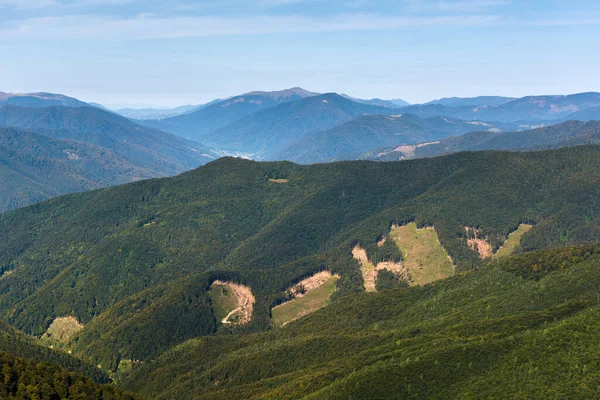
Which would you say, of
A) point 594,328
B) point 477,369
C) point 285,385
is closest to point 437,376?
point 477,369

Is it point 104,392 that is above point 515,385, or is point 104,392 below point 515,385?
below

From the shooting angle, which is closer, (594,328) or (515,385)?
(515,385)

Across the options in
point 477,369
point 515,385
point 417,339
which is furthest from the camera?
point 417,339

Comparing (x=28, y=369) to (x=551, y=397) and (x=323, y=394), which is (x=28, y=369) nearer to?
(x=323, y=394)

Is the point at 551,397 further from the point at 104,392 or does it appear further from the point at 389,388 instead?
the point at 104,392

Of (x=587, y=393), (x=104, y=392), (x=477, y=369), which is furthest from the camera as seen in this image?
(x=104, y=392)

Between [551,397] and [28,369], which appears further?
[28,369]

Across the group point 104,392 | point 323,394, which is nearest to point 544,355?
point 323,394

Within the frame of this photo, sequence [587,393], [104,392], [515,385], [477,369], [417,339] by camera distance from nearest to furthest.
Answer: [587,393]
[515,385]
[477,369]
[104,392]
[417,339]

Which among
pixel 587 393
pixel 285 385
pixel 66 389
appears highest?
pixel 587 393
